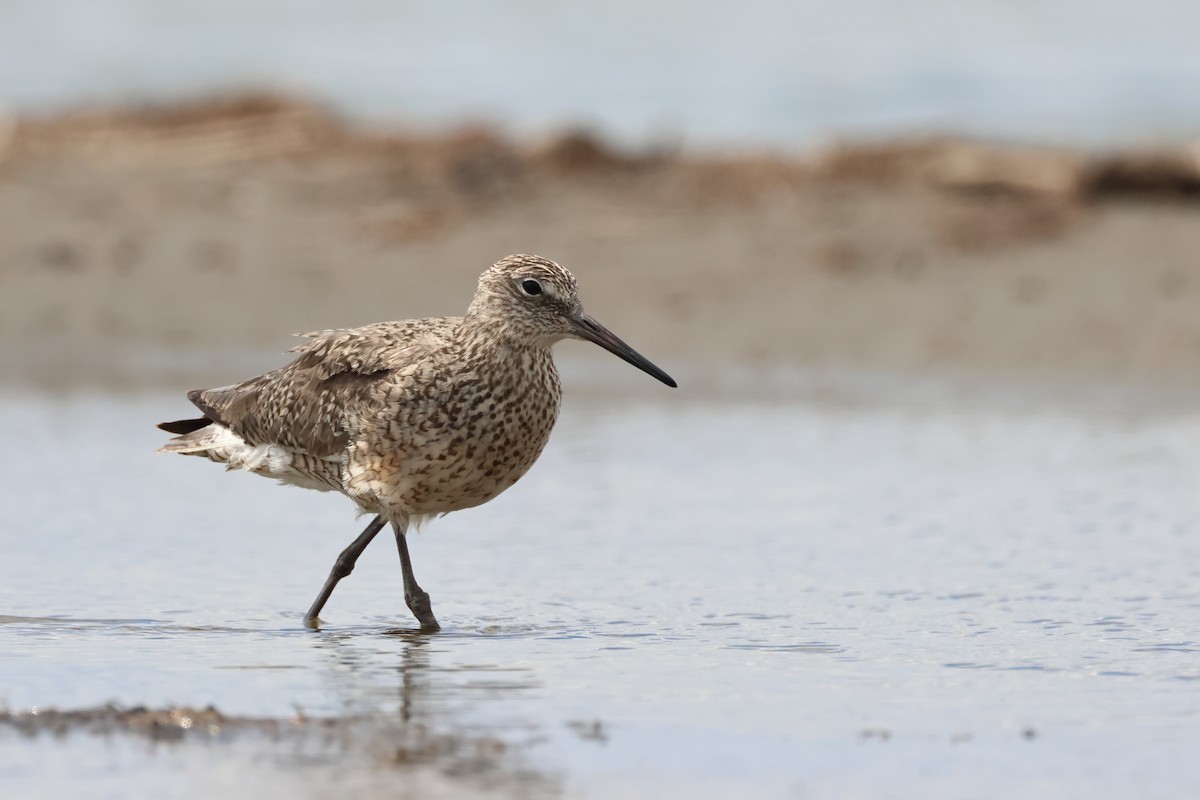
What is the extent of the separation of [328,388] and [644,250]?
24.6 feet

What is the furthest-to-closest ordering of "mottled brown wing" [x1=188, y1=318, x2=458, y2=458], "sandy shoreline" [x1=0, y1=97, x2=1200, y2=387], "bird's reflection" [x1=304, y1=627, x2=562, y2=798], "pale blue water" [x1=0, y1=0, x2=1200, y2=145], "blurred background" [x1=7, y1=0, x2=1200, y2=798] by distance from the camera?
"pale blue water" [x1=0, y1=0, x2=1200, y2=145], "sandy shoreline" [x1=0, y1=97, x2=1200, y2=387], "mottled brown wing" [x1=188, y1=318, x2=458, y2=458], "blurred background" [x1=7, y1=0, x2=1200, y2=798], "bird's reflection" [x1=304, y1=627, x2=562, y2=798]

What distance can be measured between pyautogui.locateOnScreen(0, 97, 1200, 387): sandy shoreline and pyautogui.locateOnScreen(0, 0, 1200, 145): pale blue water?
91.7 inches

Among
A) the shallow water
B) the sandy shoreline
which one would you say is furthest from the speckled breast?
the sandy shoreline

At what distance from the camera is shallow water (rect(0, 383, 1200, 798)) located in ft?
18.3

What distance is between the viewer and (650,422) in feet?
41.7

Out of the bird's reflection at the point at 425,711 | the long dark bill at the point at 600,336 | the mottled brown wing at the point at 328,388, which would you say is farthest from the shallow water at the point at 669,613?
the long dark bill at the point at 600,336

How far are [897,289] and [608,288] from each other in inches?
79.7

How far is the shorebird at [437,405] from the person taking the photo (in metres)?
7.73

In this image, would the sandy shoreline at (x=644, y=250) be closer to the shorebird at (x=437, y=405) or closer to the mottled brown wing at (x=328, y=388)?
the mottled brown wing at (x=328, y=388)

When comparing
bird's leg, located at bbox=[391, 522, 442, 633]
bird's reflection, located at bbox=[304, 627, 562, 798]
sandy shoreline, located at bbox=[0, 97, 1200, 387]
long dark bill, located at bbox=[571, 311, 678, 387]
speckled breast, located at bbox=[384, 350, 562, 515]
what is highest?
sandy shoreline, located at bbox=[0, 97, 1200, 387]

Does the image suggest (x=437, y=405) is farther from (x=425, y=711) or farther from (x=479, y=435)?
(x=425, y=711)

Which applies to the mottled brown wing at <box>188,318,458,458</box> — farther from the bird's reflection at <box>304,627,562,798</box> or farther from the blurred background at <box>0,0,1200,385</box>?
the blurred background at <box>0,0,1200,385</box>

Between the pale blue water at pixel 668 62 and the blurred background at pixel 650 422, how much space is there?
5.9 inches

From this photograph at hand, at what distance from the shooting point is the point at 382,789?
5281mm
